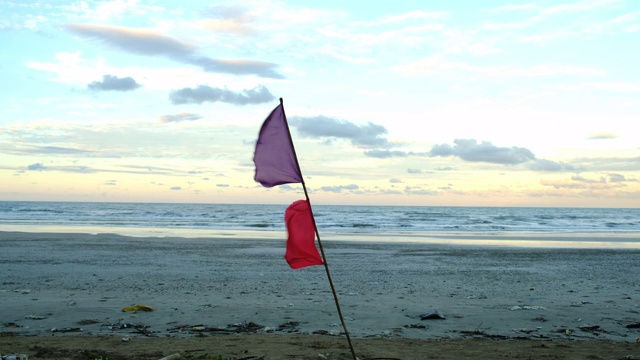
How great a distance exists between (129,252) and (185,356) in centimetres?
1451

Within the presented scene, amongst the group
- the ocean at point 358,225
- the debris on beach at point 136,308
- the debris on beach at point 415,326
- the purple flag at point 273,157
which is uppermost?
the purple flag at point 273,157

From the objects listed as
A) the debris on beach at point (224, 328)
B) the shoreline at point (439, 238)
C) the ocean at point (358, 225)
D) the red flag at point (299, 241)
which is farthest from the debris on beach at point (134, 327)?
the ocean at point (358, 225)

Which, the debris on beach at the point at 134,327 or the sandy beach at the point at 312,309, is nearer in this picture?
the sandy beach at the point at 312,309

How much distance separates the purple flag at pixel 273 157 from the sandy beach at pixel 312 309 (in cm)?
255

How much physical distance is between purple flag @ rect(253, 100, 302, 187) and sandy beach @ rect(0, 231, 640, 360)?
2.55 m

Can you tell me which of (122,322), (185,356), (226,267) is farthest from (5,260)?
(185,356)

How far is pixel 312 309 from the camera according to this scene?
9.68m

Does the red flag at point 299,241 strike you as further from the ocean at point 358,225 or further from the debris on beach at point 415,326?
the ocean at point 358,225

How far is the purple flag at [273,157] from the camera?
16.7ft

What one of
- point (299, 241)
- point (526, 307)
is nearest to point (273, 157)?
point (299, 241)

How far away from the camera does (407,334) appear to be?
8.01 metres

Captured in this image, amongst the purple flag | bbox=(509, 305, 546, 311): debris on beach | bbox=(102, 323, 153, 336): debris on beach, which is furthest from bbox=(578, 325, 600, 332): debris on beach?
bbox=(102, 323, 153, 336): debris on beach

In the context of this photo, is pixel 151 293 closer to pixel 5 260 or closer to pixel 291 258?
pixel 291 258

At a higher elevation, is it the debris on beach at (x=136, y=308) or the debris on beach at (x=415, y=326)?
the debris on beach at (x=136, y=308)
